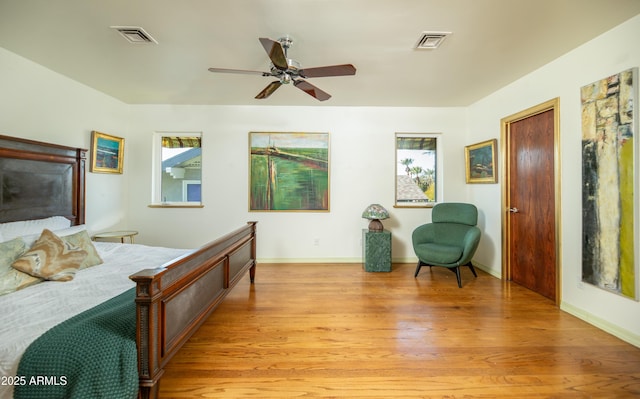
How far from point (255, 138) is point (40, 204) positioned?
8.60 ft

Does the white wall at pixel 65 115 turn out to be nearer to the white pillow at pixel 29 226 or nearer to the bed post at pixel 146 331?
the white pillow at pixel 29 226

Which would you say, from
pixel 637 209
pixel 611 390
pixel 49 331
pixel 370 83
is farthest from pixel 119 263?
pixel 637 209

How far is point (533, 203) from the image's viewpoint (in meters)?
2.93

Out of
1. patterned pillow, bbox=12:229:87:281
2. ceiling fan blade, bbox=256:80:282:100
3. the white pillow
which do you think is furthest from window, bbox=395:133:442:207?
the white pillow

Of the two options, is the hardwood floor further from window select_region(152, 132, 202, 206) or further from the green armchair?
window select_region(152, 132, 202, 206)

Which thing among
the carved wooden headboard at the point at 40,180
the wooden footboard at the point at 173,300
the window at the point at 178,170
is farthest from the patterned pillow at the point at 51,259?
the window at the point at 178,170

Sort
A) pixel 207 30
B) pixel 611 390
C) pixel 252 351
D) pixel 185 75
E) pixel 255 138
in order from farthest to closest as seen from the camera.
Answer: pixel 255 138
pixel 185 75
pixel 207 30
pixel 252 351
pixel 611 390

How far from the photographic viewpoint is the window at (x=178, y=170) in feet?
13.4

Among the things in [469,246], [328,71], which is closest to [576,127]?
[469,246]

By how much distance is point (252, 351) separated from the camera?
1830 millimetres

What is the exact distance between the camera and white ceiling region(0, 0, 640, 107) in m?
1.82

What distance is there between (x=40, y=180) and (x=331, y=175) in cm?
352

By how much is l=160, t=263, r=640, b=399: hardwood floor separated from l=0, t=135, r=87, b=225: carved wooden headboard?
7.32ft

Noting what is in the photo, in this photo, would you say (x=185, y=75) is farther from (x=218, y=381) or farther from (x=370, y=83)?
(x=218, y=381)
